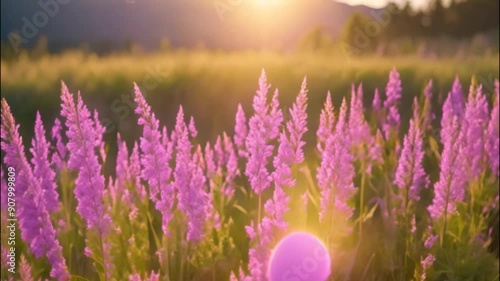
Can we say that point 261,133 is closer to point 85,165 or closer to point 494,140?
point 85,165

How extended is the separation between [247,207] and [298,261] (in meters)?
1.11

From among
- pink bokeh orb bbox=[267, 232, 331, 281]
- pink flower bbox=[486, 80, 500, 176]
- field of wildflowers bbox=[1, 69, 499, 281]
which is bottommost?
pink bokeh orb bbox=[267, 232, 331, 281]

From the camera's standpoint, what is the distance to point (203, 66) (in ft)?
31.1

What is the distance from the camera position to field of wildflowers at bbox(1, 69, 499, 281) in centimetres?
208

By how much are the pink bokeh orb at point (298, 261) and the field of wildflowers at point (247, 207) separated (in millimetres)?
15

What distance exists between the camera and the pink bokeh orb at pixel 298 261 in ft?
7.42

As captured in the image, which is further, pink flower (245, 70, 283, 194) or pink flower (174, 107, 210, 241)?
pink flower (174, 107, 210, 241)

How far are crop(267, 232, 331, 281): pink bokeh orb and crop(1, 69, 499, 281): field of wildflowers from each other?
1 centimetres

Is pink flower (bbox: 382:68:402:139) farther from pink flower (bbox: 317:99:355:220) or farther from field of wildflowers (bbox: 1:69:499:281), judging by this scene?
pink flower (bbox: 317:99:355:220)

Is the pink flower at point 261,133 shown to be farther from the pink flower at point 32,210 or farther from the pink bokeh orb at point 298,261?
the pink flower at point 32,210

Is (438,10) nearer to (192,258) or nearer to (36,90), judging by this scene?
(36,90)

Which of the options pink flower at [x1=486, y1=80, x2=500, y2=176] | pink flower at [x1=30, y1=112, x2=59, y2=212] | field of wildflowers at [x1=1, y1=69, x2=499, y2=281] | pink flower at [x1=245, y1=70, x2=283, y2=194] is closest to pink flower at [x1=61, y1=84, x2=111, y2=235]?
field of wildflowers at [x1=1, y1=69, x2=499, y2=281]

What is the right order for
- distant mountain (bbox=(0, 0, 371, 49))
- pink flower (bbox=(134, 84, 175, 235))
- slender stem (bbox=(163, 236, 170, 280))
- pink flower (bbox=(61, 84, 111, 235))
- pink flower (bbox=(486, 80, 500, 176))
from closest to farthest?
1. pink flower (bbox=(61, 84, 111, 235))
2. pink flower (bbox=(134, 84, 175, 235))
3. slender stem (bbox=(163, 236, 170, 280))
4. pink flower (bbox=(486, 80, 500, 176))
5. distant mountain (bbox=(0, 0, 371, 49))

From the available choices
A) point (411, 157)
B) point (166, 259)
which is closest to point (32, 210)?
point (166, 259)
